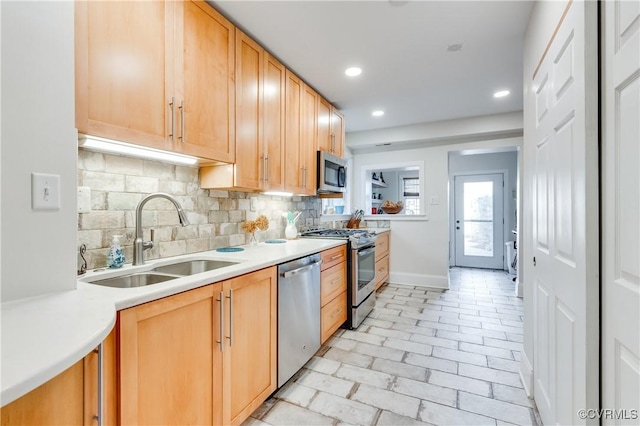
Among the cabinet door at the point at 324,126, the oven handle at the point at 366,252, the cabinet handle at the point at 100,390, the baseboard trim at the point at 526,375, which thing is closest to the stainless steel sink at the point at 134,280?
the cabinet handle at the point at 100,390

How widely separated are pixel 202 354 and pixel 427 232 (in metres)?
4.04

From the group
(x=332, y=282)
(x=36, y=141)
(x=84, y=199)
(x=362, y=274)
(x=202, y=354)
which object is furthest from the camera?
(x=362, y=274)

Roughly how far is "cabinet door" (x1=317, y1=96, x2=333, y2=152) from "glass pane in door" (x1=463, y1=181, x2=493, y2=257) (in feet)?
12.9

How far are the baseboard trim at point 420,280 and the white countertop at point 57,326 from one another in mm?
3925

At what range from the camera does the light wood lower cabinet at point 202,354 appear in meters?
1.06

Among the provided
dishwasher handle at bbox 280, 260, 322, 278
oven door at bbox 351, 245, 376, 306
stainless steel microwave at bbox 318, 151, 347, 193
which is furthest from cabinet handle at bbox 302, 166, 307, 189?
dishwasher handle at bbox 280, 260, 322, 278

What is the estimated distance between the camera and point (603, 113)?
976mm

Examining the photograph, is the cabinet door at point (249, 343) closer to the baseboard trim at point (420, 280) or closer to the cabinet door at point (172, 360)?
the cabinet door at point (172, 360)

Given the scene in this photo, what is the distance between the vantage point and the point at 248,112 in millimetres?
2182

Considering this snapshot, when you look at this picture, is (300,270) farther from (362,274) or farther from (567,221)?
(567,221)

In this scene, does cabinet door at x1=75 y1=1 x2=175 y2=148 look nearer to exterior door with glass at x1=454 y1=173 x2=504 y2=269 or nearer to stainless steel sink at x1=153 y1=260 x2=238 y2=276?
stainless steel sink at x1=153 y1=260 x2=238 y2=276

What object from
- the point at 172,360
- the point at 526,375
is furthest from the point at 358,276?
the point at 172,360

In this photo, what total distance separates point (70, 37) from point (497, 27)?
2.53 metres

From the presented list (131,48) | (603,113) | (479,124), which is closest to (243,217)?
(131,48)
